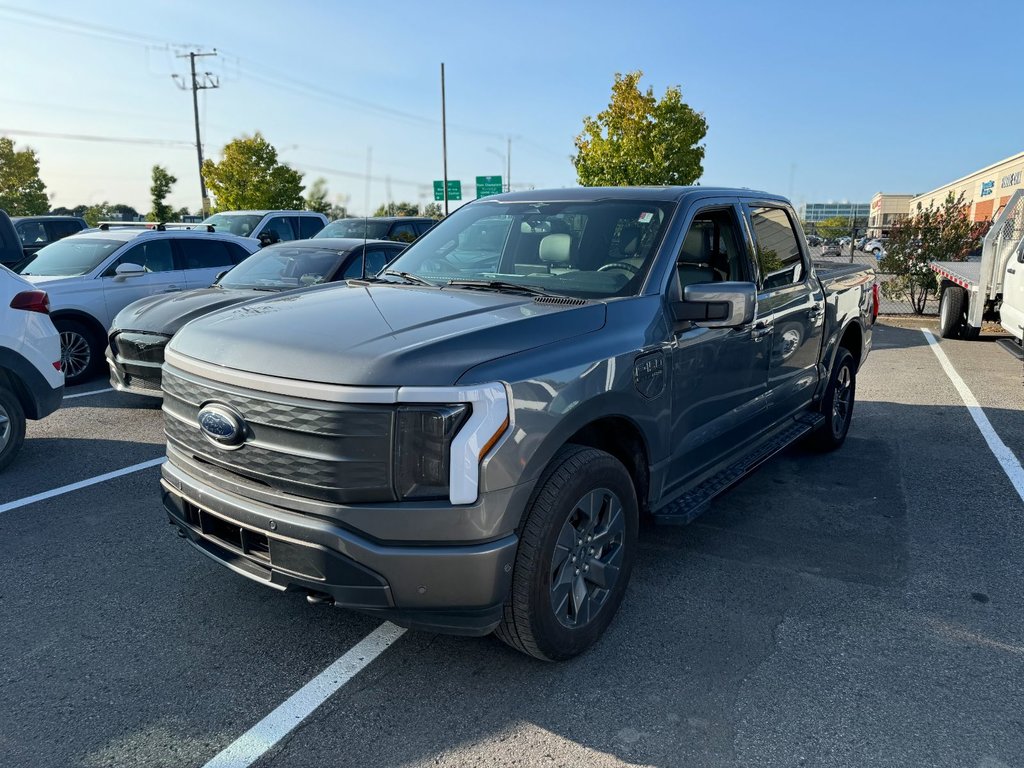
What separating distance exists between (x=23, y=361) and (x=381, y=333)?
424cm

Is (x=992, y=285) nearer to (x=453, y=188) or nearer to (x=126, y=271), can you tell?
(x=126, y=271)

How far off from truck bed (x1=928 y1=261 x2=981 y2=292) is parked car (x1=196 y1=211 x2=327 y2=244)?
488 inches

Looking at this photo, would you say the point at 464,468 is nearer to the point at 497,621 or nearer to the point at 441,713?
the point at 497,621

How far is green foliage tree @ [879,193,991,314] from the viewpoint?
1521 centimetres

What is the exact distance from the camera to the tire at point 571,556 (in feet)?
9.16

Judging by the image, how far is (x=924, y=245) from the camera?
15.3 meters

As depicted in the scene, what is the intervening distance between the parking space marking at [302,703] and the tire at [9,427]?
12.6 ft

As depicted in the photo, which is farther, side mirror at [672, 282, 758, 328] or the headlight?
side mirror at [672, 282, 758, 328]

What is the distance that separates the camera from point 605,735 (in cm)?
274

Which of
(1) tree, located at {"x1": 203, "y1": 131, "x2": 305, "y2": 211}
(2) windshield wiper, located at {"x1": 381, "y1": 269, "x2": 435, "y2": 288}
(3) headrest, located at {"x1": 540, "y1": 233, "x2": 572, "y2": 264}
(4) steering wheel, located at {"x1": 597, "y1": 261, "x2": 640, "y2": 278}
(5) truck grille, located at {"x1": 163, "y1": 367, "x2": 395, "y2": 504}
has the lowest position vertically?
(5) truck grille, located at {"x1": 163, "y1": 367, "x2": 395, "y2": 504}

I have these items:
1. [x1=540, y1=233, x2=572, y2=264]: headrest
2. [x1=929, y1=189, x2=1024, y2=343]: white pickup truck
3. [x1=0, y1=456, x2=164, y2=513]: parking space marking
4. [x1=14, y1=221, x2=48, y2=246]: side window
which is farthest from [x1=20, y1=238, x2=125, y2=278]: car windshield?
[x1=929, y1=189, x2=1024, y2=343]: white pickup truck

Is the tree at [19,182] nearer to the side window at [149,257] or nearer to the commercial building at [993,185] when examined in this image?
the side window at [149,257]

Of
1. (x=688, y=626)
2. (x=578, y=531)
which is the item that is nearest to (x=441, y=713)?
(x=578, y=531)

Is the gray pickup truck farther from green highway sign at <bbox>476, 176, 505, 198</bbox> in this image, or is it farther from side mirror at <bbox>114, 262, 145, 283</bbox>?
green highway sign at <bbox>476, 176, 505, 198</bbox>
